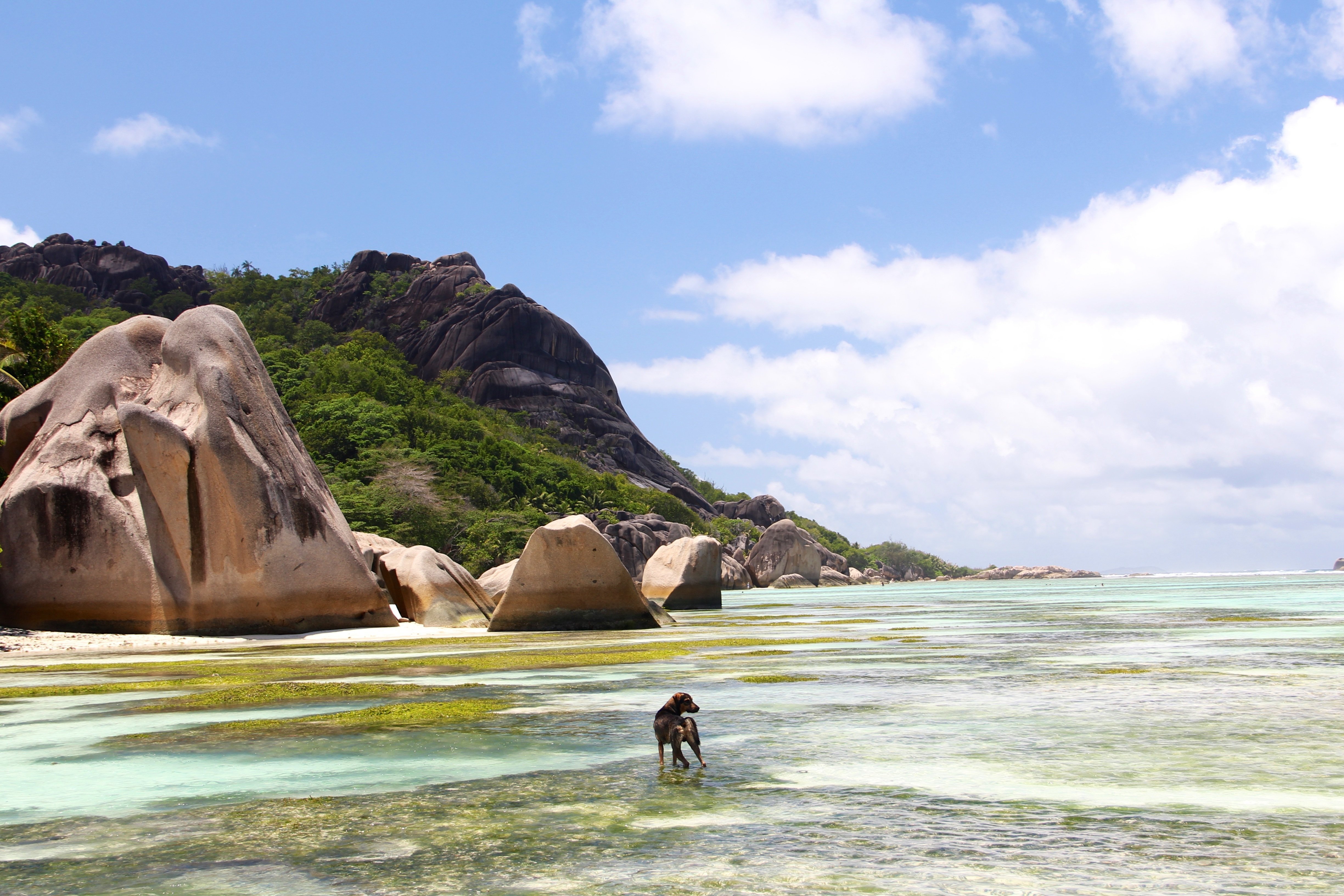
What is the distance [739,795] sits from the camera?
19.9 ft

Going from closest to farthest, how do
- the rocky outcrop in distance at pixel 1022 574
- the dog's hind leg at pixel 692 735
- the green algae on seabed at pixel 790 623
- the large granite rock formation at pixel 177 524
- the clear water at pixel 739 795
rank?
1. the clear water at pixel 739 795
2. the dog's hind leg at pixel 692 735
3. the large granite rock formation at pixel 177 524
4. the green algae on seabed at pixel 790 623
5. the rocky outcrop in distance at pixel 1022 574

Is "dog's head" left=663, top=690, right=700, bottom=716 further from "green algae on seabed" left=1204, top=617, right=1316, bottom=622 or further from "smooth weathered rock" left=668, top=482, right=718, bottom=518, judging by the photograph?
"smooth weathered rock" left=668, top=482, right=718, bottom=518

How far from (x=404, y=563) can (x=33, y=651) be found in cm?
1044

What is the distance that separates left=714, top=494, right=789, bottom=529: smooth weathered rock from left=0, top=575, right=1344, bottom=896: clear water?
108 m

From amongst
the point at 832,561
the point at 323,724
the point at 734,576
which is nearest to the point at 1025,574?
the point at 832,561

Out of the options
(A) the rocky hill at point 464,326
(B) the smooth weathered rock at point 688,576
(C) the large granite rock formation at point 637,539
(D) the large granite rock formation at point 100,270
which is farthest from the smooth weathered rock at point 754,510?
(B) the smooth weathered rock at point 688,576

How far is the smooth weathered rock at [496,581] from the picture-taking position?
34000mm

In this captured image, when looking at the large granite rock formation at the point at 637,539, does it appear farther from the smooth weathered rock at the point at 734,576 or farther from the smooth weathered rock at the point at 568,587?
the smooth weathered rock at the point at 568,587

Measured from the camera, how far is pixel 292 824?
18.2 ft

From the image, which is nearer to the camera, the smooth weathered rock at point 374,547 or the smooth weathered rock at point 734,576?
the smooth weathered rock at point 374,547

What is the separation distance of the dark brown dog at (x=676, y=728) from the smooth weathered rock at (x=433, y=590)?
2034cm

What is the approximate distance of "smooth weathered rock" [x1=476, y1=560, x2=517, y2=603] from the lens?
34000mm

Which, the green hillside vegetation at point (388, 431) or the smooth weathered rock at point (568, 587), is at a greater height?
the green hillside vegetation at point (388, 431)

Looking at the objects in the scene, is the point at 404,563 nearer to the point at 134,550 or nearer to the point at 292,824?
the point at 134,550
